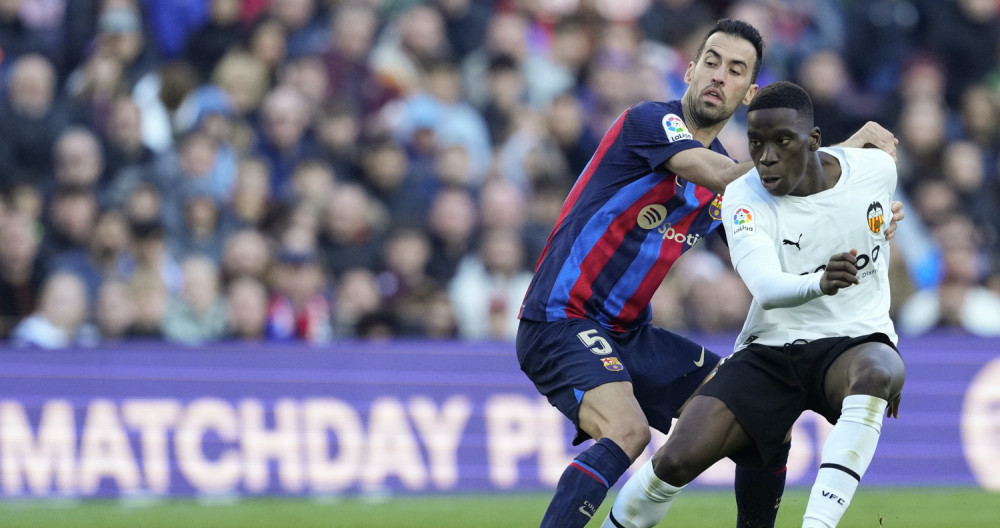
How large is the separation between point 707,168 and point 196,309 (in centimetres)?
588

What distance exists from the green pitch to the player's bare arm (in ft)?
9.59

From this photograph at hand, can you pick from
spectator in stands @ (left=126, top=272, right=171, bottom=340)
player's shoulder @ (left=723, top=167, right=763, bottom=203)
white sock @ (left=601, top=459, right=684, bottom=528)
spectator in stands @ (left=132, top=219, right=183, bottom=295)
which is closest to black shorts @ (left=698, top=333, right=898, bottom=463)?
white sock @ (left=601, top=459, right=684, bottom=528)

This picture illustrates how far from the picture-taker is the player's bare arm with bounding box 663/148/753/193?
5699 millimetres

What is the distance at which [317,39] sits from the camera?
1255 centimetres

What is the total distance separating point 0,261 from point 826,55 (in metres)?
7.70

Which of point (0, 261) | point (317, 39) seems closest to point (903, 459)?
point (317, 39)

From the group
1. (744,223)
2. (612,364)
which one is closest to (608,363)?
(612,364)

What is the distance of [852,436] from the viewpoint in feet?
17.0

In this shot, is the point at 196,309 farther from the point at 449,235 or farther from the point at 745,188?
the point at 745,188

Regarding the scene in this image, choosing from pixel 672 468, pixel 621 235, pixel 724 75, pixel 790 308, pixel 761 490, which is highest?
pixel 724 75

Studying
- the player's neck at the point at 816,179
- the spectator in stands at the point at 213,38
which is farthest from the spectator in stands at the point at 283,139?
the player's neck at the point at 816,179

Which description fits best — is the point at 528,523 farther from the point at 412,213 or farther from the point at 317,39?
the point at 317,39

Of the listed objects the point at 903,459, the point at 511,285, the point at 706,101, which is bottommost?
the point at 903,459

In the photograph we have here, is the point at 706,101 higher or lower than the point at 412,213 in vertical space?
higher
